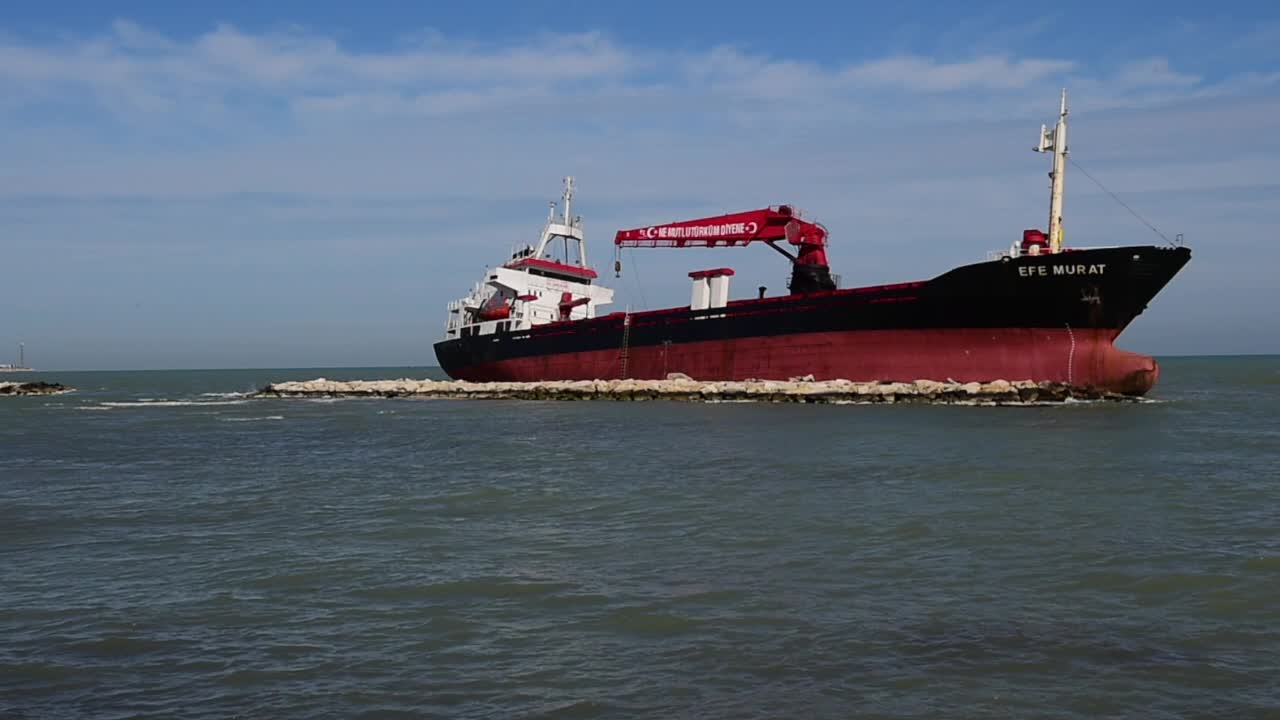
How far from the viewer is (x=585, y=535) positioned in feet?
34.4

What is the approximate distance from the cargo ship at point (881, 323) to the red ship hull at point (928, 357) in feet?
0.13

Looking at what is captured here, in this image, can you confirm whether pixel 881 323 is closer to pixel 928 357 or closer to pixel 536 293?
pixel 928 357

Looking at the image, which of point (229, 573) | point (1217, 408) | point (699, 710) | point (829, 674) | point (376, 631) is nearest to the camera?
point (699, 710)

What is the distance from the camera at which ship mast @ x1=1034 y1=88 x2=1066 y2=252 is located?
31156mm

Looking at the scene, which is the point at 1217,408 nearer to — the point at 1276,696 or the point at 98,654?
the point at 1276,696

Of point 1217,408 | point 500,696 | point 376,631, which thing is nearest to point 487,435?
point 376,631

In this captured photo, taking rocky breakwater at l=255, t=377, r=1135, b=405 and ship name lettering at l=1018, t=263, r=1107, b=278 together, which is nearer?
ship name lettering at l=1018, t=263, r=1107, b=278

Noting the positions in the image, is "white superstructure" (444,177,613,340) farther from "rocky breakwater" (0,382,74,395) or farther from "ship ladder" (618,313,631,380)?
"rocky breakwater" (0,382,74,395)

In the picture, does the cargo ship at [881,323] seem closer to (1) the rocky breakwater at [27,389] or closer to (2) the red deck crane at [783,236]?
(2) the red deck crane at [783,236]

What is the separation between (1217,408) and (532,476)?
27.1 meters

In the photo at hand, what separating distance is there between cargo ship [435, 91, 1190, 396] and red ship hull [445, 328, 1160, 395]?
1.6 inches

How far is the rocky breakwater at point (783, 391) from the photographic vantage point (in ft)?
96.0

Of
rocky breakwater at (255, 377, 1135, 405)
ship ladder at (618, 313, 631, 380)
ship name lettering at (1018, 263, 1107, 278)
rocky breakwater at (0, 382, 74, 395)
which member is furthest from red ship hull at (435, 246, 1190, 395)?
rocky breakwater at (0, 382, 74, 395)

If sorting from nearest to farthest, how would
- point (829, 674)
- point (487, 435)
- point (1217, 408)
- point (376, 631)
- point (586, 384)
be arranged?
point (829, 674)
point (376, 631)
point (487, 435)
point (1217, 408)
point (586, 384)
